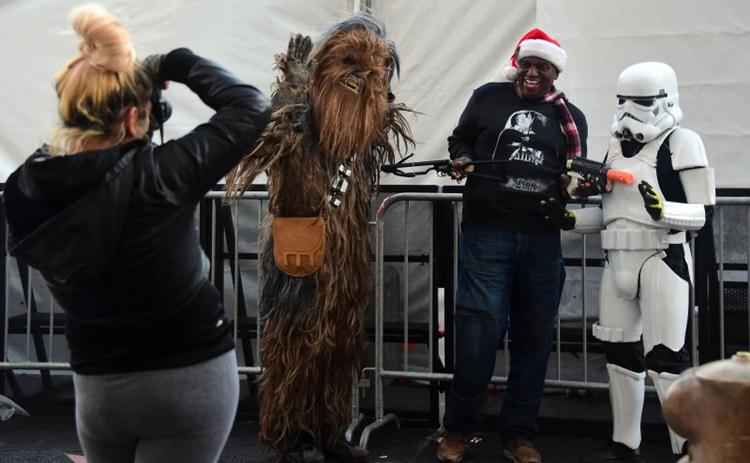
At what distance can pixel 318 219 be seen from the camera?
373 centimetres

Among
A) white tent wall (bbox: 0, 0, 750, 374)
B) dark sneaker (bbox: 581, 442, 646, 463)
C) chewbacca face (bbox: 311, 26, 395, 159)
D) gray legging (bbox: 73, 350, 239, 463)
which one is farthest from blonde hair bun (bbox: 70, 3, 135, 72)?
dark sneaker (bbox: 581, 442, 646, 463)

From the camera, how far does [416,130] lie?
16.3 ft

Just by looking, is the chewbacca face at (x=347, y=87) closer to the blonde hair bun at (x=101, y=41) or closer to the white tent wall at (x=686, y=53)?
the white tent wall at (x=686, y=53)

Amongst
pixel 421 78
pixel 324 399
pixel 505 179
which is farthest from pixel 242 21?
pixel 324 399

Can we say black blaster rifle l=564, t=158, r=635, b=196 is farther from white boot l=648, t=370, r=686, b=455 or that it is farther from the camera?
the camera

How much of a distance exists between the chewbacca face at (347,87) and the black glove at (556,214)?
0.78m

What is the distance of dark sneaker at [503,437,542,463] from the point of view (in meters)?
3.97

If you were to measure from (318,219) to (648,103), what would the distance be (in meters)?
1.38

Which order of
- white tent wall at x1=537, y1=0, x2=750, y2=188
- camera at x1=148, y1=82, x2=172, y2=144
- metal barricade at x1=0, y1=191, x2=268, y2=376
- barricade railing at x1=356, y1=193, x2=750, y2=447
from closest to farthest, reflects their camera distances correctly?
camera at x1=148, y1=82, x2=172, y2=144 → barricade railing at x1=356, y1=193, x2=750, y2=447 → white tent wall at x1=537, y1=0, x2=750, y2=188 → metal barricade at x1=0, y1=191, x2=268, y2=376

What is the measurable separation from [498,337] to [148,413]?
2.31m

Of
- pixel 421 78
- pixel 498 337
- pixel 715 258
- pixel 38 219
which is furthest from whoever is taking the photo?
pixel 421 78

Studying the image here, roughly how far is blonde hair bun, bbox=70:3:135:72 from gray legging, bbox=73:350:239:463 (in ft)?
2.02

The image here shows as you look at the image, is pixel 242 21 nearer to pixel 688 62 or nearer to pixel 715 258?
pixel 688 62

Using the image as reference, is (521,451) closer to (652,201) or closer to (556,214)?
(556,214)
